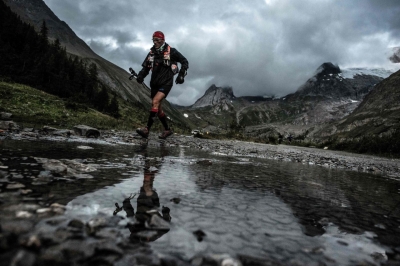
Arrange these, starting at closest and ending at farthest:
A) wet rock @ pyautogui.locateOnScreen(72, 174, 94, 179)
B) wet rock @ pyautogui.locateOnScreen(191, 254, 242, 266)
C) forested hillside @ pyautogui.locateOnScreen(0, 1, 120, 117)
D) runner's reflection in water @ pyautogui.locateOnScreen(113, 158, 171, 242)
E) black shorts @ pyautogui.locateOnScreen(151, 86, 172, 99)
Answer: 1. wet rock @ pyautogui.locateOnScreen(191, 254, 242, 266)
2. runner's reflection in water @ pyautogui.locateOnScreen(113, 158, 171, 242)
3. wet rock @ pyautogui.locateOnScreen(72, 174, 94, 179)
4. black shorts @ pyautogui.locateOnScreen(151, 86, 172, 99)
5. forested hillside @ pyautogui.locateOnScreen(0, 1, 120, 117)

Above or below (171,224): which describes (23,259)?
above

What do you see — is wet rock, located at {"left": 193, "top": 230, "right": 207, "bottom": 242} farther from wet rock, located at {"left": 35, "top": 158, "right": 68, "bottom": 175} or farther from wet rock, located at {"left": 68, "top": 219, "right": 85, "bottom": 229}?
wet rock, located at {"left": 35, "top": 158, "right": 68, "bottom": 175}

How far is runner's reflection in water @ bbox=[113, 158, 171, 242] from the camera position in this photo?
7.03 ft

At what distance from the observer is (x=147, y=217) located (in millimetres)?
2557

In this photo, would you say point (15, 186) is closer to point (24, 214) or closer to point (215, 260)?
point (24, 214)

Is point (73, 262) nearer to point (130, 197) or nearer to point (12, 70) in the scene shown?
point (130, 197)

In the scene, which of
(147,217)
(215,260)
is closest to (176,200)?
(147,217)

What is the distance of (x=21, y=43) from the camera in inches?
3194

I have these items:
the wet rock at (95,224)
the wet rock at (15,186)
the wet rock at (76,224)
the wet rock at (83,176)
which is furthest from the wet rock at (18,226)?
the wet rock at (83,176)

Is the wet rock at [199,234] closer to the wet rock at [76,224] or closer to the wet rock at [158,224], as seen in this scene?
the wet rock at [158,224]

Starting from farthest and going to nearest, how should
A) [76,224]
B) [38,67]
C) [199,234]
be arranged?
[38,67], [199,234], [76,224]

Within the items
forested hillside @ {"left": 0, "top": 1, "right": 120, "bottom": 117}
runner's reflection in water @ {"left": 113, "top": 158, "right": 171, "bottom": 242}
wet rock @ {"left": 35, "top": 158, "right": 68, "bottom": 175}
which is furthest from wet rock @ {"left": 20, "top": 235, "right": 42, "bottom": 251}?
forested hillside @ {"left": 0, "top": 1, "right": 120, "bottom": 117}

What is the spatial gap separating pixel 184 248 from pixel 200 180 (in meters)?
3.18

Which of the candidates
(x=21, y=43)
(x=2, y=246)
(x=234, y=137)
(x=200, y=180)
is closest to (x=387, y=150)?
(x=234, y=137)
